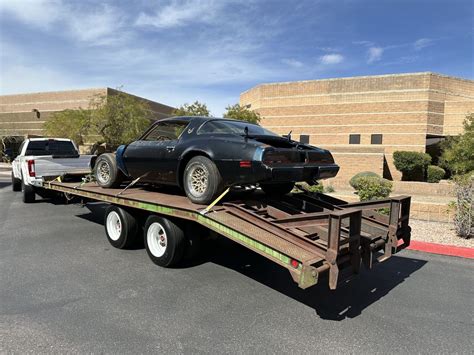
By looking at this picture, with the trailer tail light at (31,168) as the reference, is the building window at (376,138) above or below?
above

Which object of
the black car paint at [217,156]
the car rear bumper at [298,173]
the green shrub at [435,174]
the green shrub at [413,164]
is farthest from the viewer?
the green shrub at [413,164]

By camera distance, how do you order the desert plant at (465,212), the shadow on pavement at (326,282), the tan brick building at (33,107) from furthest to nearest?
the tan brick building at (33,107) → the desert plant at (465,212) → the shadow on pavement at (326,282)

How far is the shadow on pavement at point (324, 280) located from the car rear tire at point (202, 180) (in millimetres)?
1132

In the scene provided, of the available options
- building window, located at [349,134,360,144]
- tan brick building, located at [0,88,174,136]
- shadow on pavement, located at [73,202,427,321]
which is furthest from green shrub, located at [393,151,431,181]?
tan brick building, located at [0,88,174,136]

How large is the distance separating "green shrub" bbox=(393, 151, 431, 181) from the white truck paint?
811 inches

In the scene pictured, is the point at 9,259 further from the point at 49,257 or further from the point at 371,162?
the point at 371,162

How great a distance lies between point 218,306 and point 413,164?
2292 cm

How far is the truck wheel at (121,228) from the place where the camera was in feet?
19.1

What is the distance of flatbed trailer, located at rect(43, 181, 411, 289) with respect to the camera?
3361 millimetres

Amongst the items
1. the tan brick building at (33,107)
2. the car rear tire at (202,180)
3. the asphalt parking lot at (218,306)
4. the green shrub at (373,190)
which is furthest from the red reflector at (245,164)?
the tan brick building at (33,107)

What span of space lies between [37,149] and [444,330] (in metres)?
11.7

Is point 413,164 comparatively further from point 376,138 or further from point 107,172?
point 107,172

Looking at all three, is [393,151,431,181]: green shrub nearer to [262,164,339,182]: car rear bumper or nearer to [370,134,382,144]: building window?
[370,134,382,144]: building window

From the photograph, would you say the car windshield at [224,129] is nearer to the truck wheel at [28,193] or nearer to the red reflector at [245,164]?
the red reflector at [245,164]
